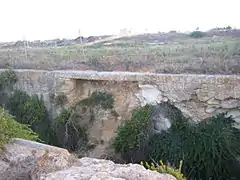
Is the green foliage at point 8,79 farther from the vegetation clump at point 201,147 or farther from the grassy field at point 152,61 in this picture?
the vegetation clump at point 201,147

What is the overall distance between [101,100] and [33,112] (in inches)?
101

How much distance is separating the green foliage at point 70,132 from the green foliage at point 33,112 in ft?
1.92

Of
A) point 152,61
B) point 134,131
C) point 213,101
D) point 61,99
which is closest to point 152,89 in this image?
point 134,131

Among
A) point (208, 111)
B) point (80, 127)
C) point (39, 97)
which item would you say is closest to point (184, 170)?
point (208, 111)

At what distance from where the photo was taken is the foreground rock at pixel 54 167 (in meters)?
4.41

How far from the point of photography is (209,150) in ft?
28.6

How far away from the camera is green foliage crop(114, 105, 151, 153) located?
9.59 metres

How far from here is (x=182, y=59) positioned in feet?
39.8

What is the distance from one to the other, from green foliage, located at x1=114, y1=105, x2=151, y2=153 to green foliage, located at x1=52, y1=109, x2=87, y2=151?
4.72 ft

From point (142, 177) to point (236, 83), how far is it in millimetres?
5408

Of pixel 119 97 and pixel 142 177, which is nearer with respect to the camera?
pixel 142 177

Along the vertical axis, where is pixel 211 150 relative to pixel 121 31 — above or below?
below

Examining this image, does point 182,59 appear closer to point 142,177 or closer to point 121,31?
point 142,177

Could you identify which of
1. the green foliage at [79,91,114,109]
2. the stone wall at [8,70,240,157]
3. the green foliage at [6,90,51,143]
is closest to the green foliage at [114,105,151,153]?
the stone wall at [8,70,240,157]
